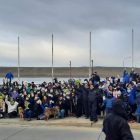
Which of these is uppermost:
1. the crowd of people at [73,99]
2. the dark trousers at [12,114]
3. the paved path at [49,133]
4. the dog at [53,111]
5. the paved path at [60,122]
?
the crowd of people at [73,99]

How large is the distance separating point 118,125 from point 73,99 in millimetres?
15942

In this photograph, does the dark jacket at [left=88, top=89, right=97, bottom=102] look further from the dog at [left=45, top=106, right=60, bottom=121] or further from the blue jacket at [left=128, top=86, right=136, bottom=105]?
the dog at [left=45, top=106, right=60, bottom=121]

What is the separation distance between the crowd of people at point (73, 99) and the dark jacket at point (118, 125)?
12.9m

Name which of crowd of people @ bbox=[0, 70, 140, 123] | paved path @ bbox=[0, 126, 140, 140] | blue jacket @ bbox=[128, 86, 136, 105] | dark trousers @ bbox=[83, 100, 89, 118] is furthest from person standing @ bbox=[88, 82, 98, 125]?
blue jacket @ bbox=[128, 86, 136, 105]

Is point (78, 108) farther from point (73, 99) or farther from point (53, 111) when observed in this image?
point (53, 111)

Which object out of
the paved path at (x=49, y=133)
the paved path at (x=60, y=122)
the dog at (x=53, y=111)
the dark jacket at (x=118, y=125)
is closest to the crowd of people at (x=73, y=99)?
the dog at (x=53, y=111)

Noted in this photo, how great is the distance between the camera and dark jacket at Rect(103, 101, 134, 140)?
8812 millimetres

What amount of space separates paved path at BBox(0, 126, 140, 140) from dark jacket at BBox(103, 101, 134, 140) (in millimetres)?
9231

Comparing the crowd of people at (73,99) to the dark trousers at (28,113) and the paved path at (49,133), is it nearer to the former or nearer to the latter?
the dark trousers at (28,113)

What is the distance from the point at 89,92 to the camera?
2331cm

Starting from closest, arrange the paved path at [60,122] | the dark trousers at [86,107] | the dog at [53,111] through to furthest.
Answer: the paved path at [60,122], the dark trousers at [86,107], the dog at [53,111]

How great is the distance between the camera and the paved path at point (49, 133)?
18531mm

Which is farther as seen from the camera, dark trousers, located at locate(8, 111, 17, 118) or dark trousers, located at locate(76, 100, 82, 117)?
dark trousers, located at locate(8, 111, 17, 118)

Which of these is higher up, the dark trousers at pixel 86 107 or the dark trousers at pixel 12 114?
the dark trousers at pixel 86 107
